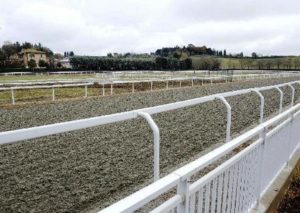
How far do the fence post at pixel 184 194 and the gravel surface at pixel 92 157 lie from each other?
2.26 m

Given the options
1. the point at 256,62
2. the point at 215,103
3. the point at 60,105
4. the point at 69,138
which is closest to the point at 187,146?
the point at 69,138

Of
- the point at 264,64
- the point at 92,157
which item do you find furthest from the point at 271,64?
the point at 92,157

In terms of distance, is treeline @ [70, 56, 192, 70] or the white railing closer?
the white railing

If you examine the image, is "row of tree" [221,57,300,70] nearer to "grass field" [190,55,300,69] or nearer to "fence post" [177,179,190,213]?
"grass field" [190,55,300,69]

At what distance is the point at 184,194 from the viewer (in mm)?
2070

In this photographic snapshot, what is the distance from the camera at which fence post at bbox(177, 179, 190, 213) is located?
2.03 meters

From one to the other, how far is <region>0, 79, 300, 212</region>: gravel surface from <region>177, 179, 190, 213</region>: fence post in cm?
226

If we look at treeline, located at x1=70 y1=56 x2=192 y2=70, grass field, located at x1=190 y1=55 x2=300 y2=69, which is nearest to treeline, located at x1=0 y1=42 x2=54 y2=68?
treeline, located at x1=70 y1=56 x2=192 y2=70

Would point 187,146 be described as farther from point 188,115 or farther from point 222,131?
point 188,115

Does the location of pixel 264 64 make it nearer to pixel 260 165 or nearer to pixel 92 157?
pixel 92 157

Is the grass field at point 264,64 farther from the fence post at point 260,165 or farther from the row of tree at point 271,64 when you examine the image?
the fence post at point 260,165

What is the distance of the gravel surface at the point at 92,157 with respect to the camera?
439 cm

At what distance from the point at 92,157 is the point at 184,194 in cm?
425

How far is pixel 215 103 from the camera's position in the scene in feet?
43.9
